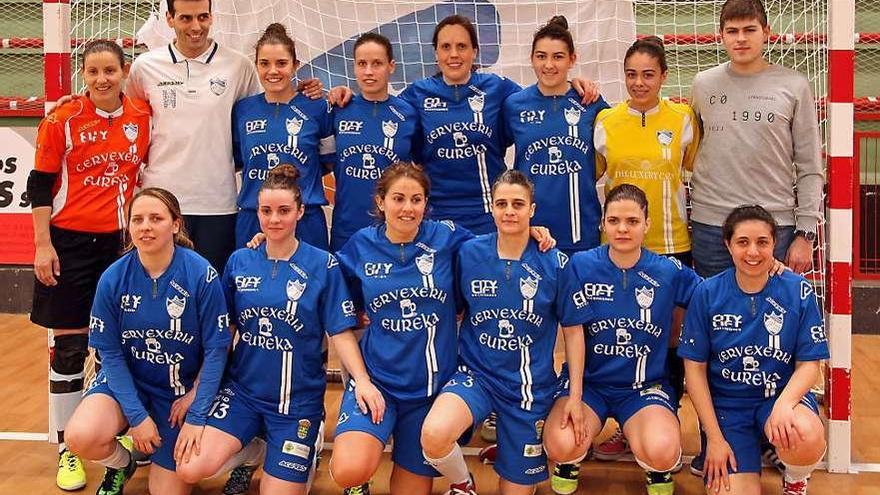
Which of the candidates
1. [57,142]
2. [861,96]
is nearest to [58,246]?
[57,142]

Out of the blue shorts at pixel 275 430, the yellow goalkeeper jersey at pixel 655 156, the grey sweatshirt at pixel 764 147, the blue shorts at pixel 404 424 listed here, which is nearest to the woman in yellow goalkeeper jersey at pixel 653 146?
the yellow goalkeeper jersey at pixel 655 156

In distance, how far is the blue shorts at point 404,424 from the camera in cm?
272

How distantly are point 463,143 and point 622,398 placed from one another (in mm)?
1135

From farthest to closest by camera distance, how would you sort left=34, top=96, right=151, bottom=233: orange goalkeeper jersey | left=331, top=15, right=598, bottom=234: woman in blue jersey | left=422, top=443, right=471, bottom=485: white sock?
left=331, top=15, right=598, bottom=234: woman in blue jersey < left=34, top=96, right=151, bottom=233: orange goalkeeper jersey < left=422, top=443, right=471, bottom=485: white sock

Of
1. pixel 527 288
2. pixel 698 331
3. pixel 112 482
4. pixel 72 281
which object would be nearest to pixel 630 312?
pixel 698 331

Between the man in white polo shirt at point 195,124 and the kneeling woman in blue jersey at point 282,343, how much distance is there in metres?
0.42

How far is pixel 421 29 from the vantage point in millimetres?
4336

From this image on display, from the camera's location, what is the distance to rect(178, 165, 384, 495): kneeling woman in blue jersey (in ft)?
9.06

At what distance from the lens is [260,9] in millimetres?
4270

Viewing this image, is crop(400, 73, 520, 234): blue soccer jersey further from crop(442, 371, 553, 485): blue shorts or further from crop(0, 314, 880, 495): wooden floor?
crop(0, 314, 880, 495): wooden floor

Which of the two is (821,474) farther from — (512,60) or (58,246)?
(58,246)

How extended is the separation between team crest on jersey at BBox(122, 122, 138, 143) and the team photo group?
0.01 metres

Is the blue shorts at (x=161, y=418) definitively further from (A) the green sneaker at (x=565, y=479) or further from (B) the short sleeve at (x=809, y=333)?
(B) the short sleeve at (x=809, y=333)

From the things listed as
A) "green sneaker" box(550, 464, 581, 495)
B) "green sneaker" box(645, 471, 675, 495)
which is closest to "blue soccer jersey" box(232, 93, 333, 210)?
"green sneaker" box(550, 464, 581, 495)
